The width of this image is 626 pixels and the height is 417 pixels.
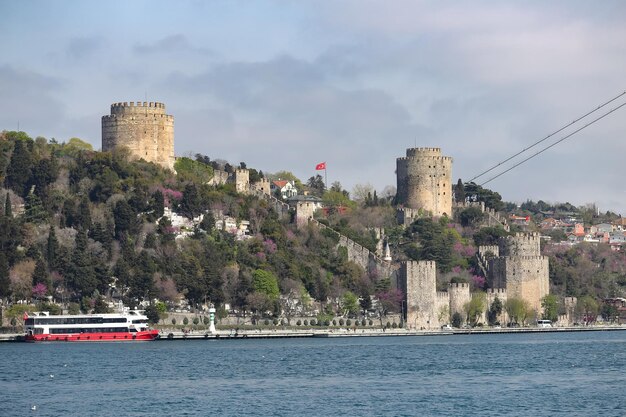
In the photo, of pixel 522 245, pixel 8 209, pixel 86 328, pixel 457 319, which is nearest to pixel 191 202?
pixel 8 209

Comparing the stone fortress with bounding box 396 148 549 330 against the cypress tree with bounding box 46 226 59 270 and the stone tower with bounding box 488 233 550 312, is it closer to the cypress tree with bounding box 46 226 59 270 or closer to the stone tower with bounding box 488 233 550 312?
the stone tower with bounding box 488 233 550 312

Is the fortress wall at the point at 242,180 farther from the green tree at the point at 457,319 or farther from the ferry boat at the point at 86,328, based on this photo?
the ferry boat at the point at 86,328

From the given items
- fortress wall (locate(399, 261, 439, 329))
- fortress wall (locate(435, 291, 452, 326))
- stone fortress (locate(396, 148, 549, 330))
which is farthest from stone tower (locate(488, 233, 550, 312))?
fortress wall (locate(399, 261, 439, 329))

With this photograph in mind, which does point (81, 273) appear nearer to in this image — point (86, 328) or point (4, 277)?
point (86, 328)

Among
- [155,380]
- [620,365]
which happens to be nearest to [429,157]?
[620,365]

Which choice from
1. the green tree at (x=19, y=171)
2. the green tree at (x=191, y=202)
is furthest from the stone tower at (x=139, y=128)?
the green tree at (x=19, y=171)

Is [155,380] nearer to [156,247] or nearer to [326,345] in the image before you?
[326,345]
